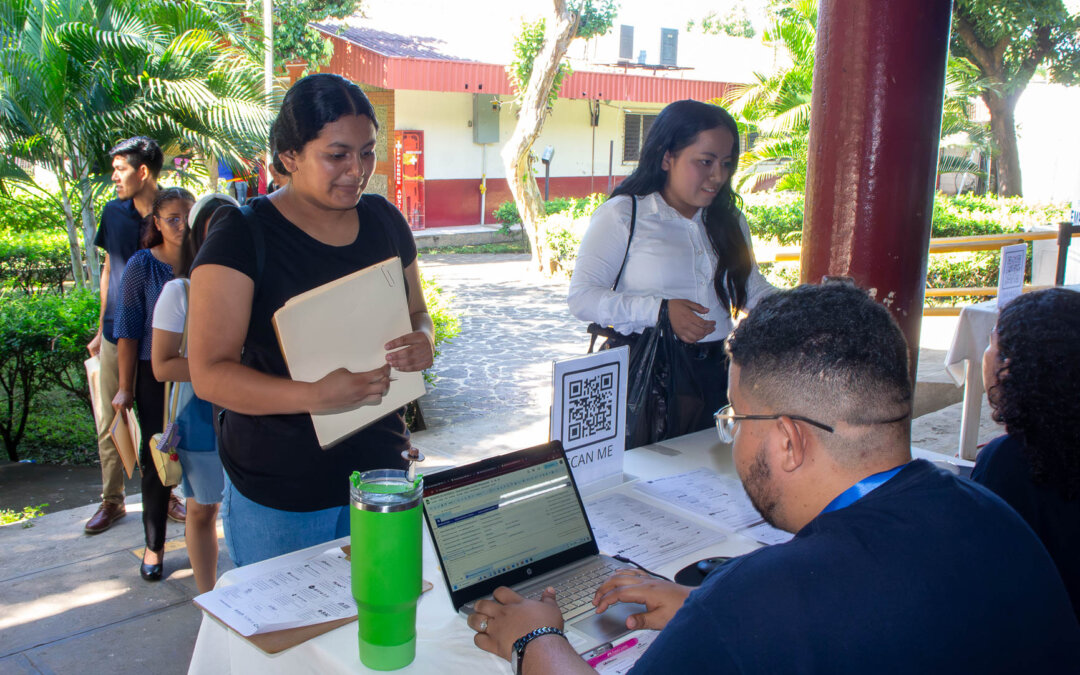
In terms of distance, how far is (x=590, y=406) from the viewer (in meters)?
2.31

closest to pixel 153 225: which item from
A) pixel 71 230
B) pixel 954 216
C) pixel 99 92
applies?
pixel 71 230

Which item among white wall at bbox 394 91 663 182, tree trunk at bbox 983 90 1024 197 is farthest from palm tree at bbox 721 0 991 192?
white wall at bbox 394 91 663 182

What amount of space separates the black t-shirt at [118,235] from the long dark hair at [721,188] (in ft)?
7.76

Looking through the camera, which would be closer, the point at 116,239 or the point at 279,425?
the point at 279,425

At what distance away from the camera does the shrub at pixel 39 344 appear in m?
A: 5.38

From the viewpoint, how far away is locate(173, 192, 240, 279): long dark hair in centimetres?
315

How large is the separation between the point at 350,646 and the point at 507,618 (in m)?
0.28

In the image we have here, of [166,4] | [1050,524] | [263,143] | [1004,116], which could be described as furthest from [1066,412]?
[1004,116]

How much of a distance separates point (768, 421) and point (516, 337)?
25.4 feet

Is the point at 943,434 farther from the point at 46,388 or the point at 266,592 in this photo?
Answer: the point at 46,388

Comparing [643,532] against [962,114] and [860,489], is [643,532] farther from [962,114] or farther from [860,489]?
[962,114]

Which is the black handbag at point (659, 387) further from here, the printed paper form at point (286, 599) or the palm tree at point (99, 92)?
the palm tree at point (99, 92)

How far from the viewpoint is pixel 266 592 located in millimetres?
1689

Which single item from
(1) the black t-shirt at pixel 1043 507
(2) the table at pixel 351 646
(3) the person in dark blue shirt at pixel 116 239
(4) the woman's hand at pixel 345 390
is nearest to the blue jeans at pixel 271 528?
(2) the table at pixel 351 646
